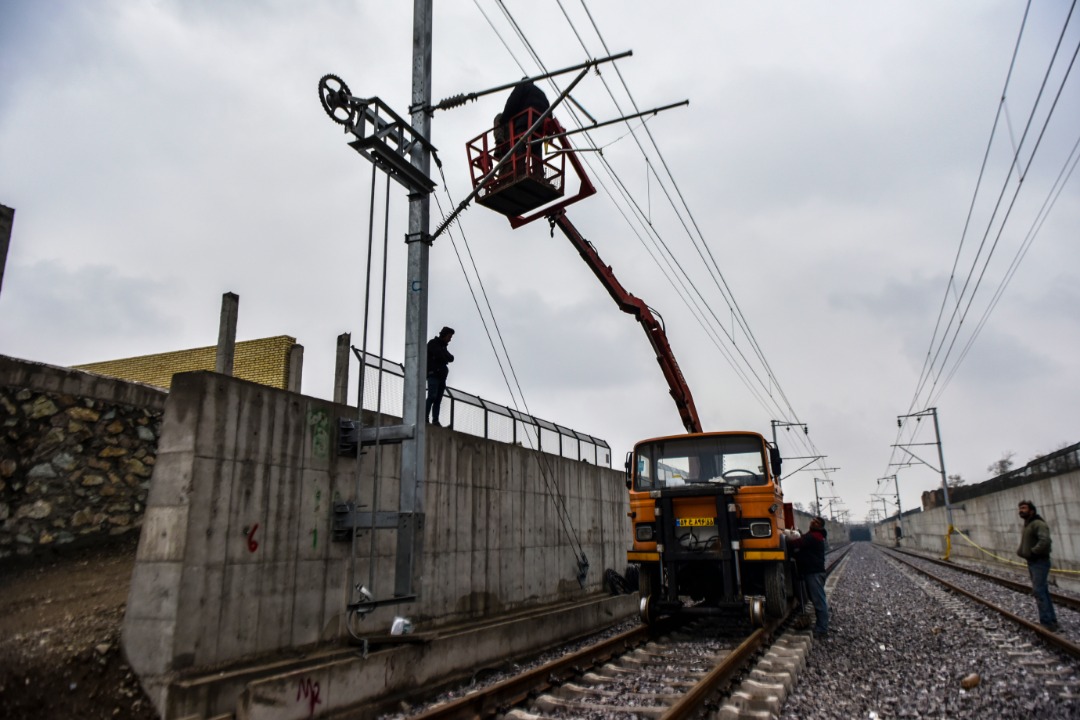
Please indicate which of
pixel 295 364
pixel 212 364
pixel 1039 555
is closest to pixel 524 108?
pixel 295 364

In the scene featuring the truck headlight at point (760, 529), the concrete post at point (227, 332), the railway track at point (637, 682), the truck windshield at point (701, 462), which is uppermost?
the concrete post at point (227, 332)

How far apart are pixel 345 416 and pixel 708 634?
22.0 feet

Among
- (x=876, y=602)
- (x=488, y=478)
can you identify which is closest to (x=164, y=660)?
(x=488, y=478)

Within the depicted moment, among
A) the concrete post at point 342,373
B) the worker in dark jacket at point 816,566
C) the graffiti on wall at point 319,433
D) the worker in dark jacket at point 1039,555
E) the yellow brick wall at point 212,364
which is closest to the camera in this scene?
the graffiti on wall at point 319,433

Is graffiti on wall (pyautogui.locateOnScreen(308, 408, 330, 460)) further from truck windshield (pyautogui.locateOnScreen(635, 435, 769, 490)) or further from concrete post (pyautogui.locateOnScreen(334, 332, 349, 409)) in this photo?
truck windshield (pyautogui.locateOnScreen(635, 435, 769, 490))

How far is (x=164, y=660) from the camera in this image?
19.1ft

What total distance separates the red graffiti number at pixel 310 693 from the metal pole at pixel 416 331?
1637 millimetres

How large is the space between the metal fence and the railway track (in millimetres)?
3562

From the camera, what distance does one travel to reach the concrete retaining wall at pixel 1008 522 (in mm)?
20344

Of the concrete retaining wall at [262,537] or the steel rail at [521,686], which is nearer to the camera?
the steel rail at [521,686]

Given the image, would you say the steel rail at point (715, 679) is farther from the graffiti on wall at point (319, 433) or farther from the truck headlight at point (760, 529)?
the graffiti on wall at point (319, 433)

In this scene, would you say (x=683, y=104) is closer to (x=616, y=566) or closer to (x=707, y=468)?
(x=707, y=468)

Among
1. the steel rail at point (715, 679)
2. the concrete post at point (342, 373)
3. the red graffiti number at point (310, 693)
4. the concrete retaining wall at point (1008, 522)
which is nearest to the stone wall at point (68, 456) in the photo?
the concrete post at point (342, 373)

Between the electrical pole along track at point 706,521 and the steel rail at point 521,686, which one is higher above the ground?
the electrical pole along track at point 706,521
